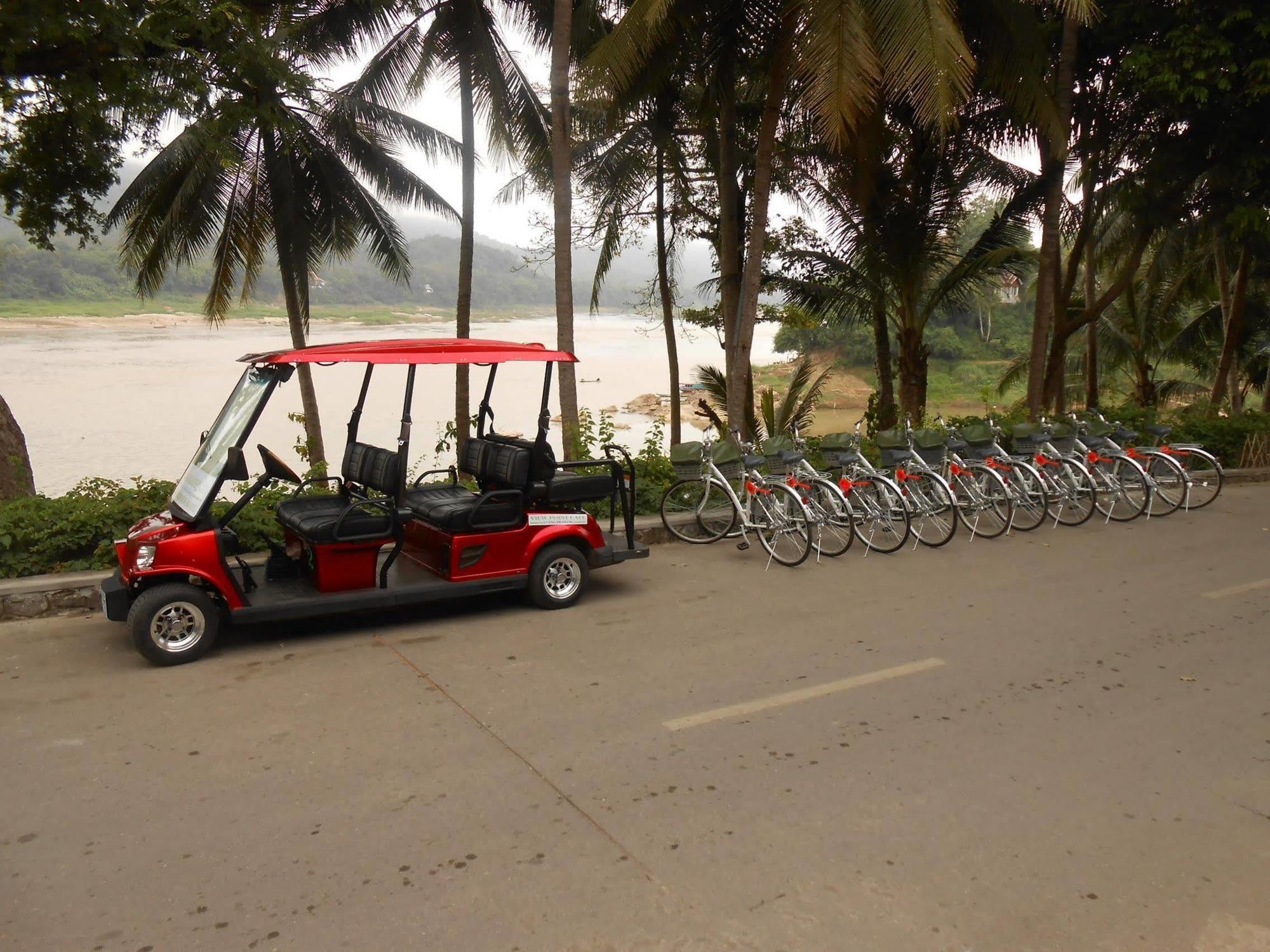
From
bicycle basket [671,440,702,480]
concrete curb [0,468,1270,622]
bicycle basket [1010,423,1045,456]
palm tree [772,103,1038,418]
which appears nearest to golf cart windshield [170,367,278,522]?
concrete curb [0,468,1270,622]

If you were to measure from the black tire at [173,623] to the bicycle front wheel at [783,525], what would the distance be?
4.65m

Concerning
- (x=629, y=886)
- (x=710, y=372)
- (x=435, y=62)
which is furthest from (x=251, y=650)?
(x=435, y=62)

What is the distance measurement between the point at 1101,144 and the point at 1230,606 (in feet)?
36.2

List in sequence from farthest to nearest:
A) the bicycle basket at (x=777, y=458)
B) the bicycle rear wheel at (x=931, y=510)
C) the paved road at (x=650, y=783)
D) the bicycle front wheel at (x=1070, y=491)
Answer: the bicycle front wheel at (x=1070, y=491) < the bicycle rear wheel at (x=931, y=510) < the bicycle basket at (x=777, y=458) < the paved road at (x=650, y=783)

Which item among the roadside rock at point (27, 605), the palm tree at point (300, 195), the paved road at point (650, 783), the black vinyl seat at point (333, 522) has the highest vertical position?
the palm tree at point (300, 195)

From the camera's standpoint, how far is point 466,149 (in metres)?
16.9

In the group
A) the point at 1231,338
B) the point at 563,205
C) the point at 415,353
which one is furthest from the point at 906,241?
the point at 1231,338

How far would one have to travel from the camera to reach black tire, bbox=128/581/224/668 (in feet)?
18.5

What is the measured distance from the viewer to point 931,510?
974cm

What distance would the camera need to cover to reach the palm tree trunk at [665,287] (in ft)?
65.3

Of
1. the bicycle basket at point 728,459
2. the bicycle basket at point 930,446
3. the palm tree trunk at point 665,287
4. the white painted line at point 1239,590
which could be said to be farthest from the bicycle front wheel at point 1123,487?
the palm tree trunk at point 665,287

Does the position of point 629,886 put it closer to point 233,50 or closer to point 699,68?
point 233,50

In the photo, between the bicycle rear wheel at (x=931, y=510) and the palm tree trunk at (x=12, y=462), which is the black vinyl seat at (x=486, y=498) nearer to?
the palm tree trunk at (x=12, y=462)

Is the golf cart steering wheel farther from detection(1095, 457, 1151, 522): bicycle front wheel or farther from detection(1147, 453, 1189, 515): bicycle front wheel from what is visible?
detection(1147, 453, 1189, 515): bicycle front wheel
